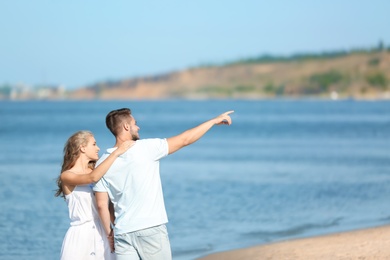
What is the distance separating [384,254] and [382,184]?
13.6 meters

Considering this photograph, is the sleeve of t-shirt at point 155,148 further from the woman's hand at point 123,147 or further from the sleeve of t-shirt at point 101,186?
A: the sleeve of t-shirt at point 101,186

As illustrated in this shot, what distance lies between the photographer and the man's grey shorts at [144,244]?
5715 millimetres

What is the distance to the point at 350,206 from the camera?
18219 millimetres

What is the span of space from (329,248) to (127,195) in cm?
559

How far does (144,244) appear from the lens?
573 cm

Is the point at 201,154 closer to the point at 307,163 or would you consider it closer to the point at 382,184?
the point at 307,163

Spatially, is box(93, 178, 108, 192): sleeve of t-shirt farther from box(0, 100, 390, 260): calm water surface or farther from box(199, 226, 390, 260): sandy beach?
box(0, 100, 390, 260): calm water surface

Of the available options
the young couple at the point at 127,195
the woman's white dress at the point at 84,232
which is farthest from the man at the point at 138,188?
the woman's white dress at the point at 84,232

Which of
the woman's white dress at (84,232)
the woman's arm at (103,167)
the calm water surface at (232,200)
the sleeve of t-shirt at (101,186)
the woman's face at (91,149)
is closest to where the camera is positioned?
the woman's arm at (103,167)

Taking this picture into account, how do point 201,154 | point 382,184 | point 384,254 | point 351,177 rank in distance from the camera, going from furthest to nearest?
point 201,154
point 351,177
point 382,184
point 384,254

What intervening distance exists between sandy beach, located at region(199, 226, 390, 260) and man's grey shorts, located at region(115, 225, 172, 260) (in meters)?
4.33

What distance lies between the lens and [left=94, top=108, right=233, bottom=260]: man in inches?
223

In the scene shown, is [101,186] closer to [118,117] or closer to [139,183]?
[139,183]

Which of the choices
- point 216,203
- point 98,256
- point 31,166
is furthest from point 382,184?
point 98,256
